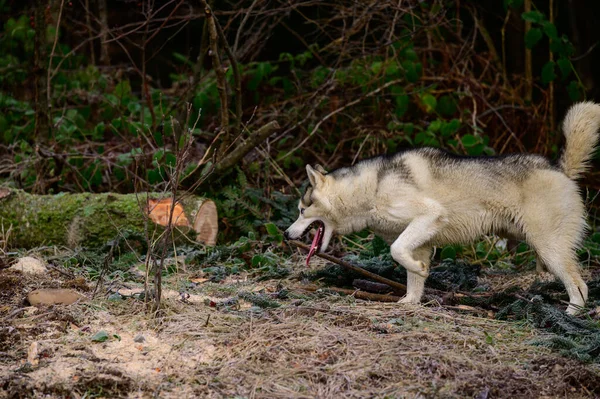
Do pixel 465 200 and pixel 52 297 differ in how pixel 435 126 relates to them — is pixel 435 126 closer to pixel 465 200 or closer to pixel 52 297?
pixel 465 200

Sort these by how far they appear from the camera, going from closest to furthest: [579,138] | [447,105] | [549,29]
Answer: [579,138], [549,29], [447,105]

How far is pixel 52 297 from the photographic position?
5418 millimetres

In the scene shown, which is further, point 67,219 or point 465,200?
point 67,219

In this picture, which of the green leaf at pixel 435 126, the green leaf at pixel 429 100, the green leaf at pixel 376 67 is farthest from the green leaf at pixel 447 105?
the green leaf at pixel 376 67

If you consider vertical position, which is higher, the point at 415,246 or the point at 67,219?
the point at 415,246

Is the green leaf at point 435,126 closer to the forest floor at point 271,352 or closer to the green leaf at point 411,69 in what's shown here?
the green leaf at point 411,69

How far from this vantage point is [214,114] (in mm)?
10633

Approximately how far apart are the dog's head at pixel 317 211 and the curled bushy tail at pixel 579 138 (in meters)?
2.00

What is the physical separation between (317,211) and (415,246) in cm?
97

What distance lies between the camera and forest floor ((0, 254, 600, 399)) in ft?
13.4

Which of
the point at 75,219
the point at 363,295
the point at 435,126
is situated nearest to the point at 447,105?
the point at 435,126

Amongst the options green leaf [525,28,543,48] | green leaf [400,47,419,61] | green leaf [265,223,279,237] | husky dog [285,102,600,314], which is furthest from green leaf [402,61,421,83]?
husky dog [285,102,600,314]

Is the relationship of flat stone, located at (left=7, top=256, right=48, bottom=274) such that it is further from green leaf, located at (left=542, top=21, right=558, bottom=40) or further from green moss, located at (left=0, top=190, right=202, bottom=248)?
green leaf, located at (left=542, top=21, right=558, bottom=40)

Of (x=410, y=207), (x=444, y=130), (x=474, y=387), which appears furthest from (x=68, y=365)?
(x=444, y=130)
